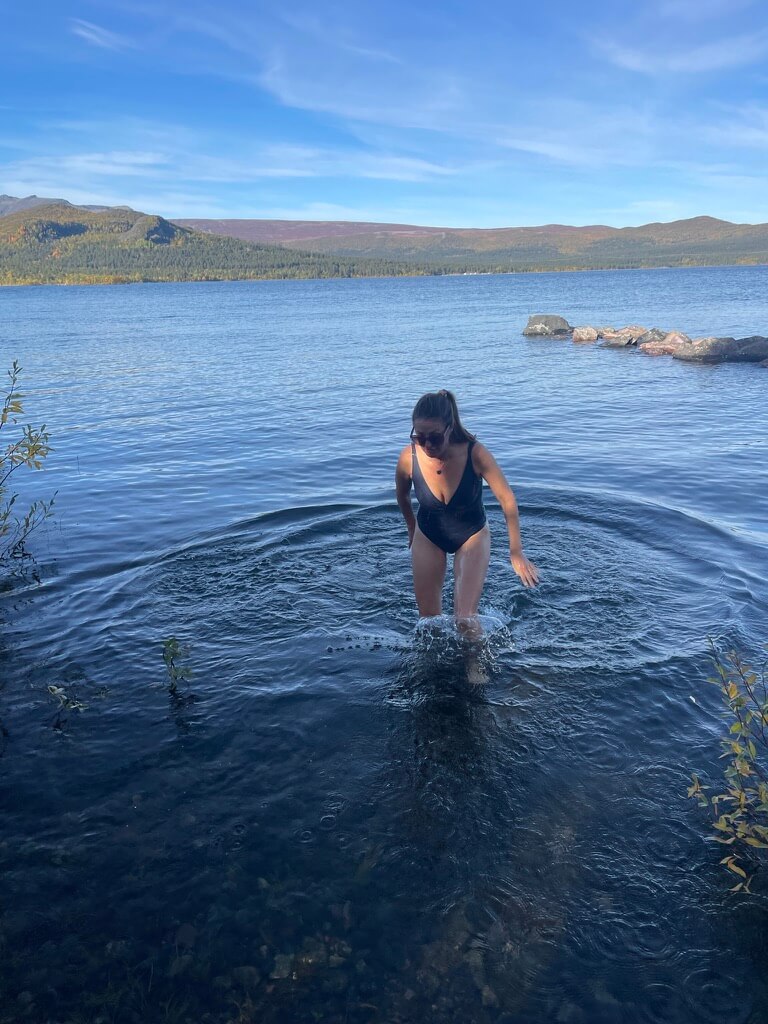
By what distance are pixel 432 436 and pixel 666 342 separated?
31.3m

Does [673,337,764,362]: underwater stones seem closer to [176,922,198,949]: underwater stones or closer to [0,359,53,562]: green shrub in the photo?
[0,359,53,562]: green shrub

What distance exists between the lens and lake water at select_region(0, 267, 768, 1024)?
13.6ft

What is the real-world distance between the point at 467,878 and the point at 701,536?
760cm

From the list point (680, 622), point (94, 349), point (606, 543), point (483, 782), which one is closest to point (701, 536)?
point (606, 543)

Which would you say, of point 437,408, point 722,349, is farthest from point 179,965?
point 722,349

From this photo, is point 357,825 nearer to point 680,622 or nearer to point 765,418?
point 680,622

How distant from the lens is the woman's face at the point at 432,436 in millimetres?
6160

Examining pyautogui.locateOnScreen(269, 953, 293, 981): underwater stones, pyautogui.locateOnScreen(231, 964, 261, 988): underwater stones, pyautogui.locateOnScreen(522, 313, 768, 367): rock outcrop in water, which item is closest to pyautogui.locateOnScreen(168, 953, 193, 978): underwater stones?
pyautogui.locateOnScreen(231, 964, 261, 988): underwater stones

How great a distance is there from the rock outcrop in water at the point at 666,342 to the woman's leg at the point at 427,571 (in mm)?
26904

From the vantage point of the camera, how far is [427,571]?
739 cm

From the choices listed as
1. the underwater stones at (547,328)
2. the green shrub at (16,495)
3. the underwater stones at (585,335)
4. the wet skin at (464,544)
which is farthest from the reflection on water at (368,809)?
the underwater stones at (547,328)

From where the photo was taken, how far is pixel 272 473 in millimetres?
15398

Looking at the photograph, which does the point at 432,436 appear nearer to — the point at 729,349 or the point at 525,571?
the point at 525,571

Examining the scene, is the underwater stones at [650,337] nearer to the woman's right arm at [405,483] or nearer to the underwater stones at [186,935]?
the woman's right arm at [405,483]
